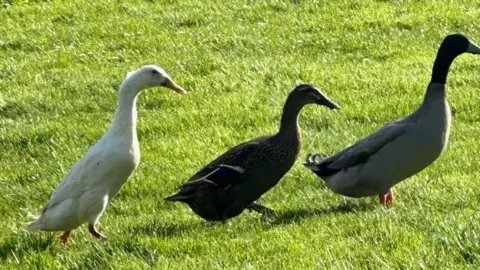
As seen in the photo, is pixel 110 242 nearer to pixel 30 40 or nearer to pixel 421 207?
pixel 421 207

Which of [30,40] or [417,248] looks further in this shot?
[30,40]

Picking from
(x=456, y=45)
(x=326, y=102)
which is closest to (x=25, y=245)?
(x=326, y=102)

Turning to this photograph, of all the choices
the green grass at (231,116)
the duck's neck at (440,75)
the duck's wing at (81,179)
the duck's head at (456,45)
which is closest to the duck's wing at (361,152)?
the green grass at (231,116)

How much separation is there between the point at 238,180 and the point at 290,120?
0.79 meters

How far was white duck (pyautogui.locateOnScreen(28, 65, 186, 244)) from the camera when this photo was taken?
27.8 feet

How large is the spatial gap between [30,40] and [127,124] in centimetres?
896

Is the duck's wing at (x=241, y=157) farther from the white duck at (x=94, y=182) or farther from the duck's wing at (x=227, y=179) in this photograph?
the white duck at (x=94, y=182)

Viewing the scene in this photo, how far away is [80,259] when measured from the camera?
24.8ft

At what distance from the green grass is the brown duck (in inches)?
6.1

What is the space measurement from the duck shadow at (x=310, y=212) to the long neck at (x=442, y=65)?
1.38 meters

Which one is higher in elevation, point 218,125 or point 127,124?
point 127,124

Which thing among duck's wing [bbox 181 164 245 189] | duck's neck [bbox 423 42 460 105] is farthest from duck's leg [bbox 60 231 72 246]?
duck's neck [bbox 423 42 460 105]

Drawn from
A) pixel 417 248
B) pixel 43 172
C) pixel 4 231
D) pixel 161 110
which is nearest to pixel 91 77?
pixel 161 110

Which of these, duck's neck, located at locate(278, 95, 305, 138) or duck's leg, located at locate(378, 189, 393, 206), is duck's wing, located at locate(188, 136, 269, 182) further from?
duck's leg, located at locate(378, 189, 393, 206)
